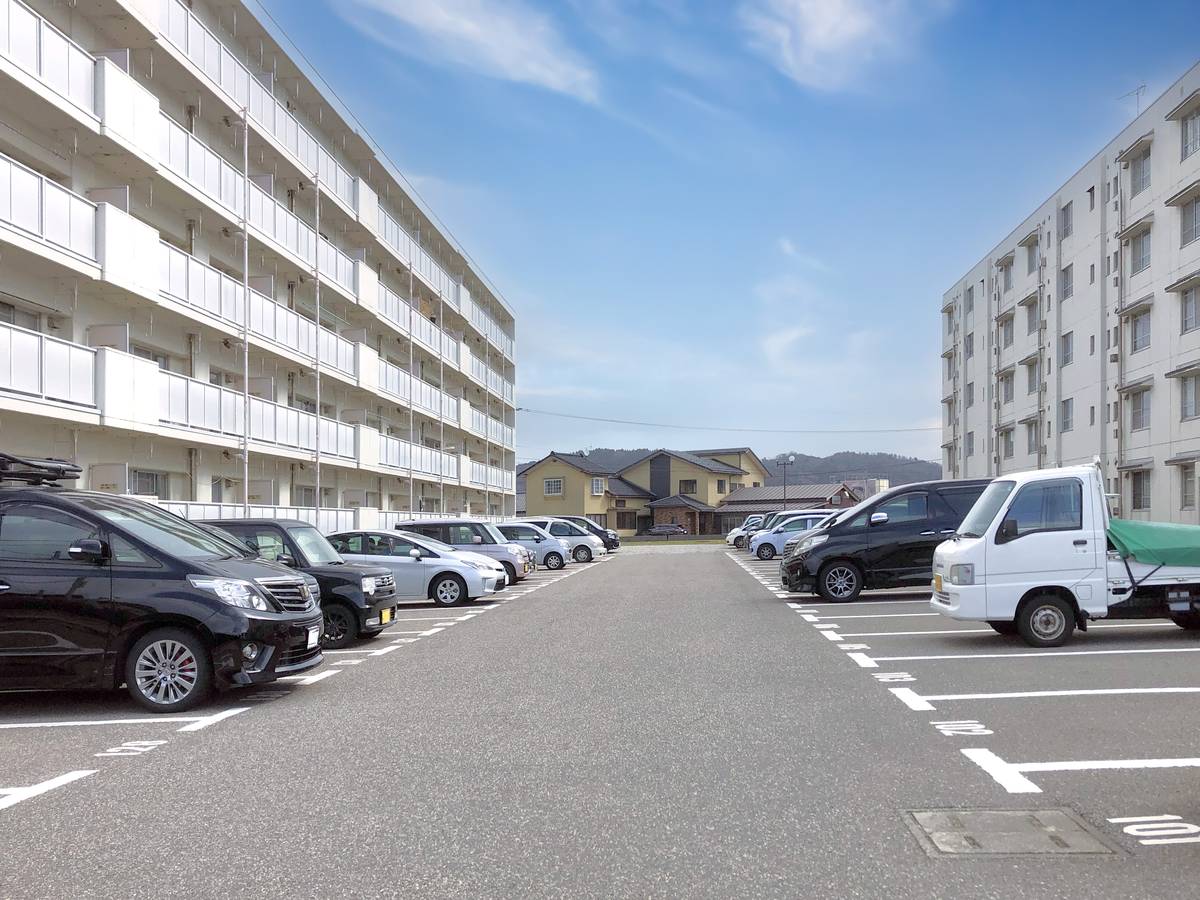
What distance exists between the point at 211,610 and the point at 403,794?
3332 mm

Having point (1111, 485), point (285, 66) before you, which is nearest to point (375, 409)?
point (285, 66)

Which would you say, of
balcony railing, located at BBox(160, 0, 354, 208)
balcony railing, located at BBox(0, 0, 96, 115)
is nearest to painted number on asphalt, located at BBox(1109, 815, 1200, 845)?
balcony railing, located at BBox(0, 0, 96, 115)

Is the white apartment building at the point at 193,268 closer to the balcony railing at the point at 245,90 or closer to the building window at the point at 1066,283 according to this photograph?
the balcony railing at the point at 245,90

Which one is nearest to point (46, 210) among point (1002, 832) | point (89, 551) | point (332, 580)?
point (332, 580)

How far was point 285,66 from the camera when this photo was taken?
2644 cm

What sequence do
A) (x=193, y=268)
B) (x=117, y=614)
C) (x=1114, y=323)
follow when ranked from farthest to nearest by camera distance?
1. (x=1114, y=323)
2. (x=193, y=268)
3. (x=117, y=614)

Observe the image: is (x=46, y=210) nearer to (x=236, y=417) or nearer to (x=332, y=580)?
(x=236, y=417)

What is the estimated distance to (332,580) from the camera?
39.7ft

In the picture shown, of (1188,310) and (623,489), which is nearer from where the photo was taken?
(1188,310)

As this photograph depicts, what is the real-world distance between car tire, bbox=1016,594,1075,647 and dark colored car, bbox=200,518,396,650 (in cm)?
724

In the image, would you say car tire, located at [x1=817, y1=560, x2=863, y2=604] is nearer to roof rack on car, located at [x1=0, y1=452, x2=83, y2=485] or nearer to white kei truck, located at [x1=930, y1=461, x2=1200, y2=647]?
white kei truck, located at [x1=930, y1=461, x2=1200, y2=647]

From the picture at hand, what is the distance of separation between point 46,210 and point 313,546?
23.5ft

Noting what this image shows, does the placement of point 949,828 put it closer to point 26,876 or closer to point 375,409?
point 26,876

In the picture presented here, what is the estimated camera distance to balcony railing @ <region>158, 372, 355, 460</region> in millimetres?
19094
